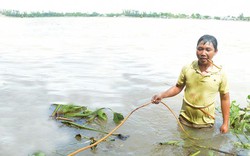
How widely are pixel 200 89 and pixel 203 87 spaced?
0.05 meters

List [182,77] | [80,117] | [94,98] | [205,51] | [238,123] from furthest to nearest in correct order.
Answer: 1. [94,98]
2. [80,117]
3. [238,123]
4. [182,77]
5. [205,51]

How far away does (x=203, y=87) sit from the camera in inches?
157

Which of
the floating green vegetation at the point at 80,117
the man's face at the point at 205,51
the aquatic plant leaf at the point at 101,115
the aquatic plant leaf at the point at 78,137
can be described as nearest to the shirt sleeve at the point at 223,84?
the man's face at the point at 205,51

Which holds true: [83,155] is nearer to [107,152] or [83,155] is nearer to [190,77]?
[107,152]

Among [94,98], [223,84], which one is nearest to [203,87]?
[223,84]

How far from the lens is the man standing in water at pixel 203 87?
3844 millimetres

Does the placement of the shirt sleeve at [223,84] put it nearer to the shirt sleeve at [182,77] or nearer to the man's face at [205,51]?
the man's face at [205,51]

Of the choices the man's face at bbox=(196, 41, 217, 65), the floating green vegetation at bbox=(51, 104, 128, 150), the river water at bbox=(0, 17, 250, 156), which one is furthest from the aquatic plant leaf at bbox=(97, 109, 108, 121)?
the man's face at bbox=(196, 41, 217, 65)

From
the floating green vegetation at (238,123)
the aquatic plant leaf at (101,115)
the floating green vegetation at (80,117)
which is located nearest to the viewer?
the floating green vegetation at (238,123)

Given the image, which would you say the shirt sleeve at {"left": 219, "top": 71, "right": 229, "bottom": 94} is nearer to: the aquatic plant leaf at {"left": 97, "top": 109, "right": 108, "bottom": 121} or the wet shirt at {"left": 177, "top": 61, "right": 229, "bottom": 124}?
the wet shirt at {"left": 177, "top": 61, "right": 229, "bottom": 124}

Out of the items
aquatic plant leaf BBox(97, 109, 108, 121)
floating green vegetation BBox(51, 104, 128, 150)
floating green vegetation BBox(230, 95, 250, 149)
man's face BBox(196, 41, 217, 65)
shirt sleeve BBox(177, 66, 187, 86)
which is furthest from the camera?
aquatic plant leaf BBox(97, 109, 108, 121)

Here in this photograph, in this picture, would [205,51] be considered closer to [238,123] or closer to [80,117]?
[238,123]

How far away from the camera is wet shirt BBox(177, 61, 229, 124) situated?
3.94 meters

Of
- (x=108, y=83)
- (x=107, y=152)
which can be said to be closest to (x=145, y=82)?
(x=108, y=83)
